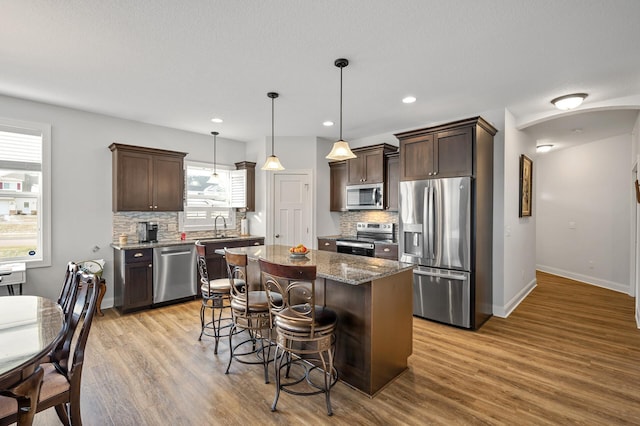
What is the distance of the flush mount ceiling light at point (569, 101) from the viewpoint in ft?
12.0

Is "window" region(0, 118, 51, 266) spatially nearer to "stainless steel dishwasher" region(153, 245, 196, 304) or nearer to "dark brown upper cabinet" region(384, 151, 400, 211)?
"stainless steel dishwasher" region(153, 245, 196, 304)

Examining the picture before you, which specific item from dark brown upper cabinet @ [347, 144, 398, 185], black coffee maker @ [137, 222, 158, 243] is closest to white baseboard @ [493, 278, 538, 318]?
dark brown upper cabinet @ [347, 144, 398, 185]

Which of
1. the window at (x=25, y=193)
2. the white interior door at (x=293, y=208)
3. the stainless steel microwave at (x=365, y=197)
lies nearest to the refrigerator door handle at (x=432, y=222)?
the stainless steel microwave at (x=365, y=197)

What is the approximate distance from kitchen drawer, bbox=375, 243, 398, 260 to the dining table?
12.6 ft

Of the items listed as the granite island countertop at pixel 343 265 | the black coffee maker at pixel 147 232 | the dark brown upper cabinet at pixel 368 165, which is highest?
the dark brown upper cabinet at pixel 368 165

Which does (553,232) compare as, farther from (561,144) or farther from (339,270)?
(339,270)

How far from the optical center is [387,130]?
5508mm

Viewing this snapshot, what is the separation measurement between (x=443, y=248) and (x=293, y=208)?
9.52 ft

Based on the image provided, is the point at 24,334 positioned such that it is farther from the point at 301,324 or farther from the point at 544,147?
the point at 544,147

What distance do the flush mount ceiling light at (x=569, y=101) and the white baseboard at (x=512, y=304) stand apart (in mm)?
2666

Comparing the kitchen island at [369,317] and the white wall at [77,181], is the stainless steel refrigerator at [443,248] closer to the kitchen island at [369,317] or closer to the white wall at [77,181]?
the kitchen island at [369,317]

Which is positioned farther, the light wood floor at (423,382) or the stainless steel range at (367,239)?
the stainless steel range at (367,239)

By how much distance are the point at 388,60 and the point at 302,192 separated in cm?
332

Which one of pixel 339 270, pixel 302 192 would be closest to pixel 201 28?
pixel 339 270
